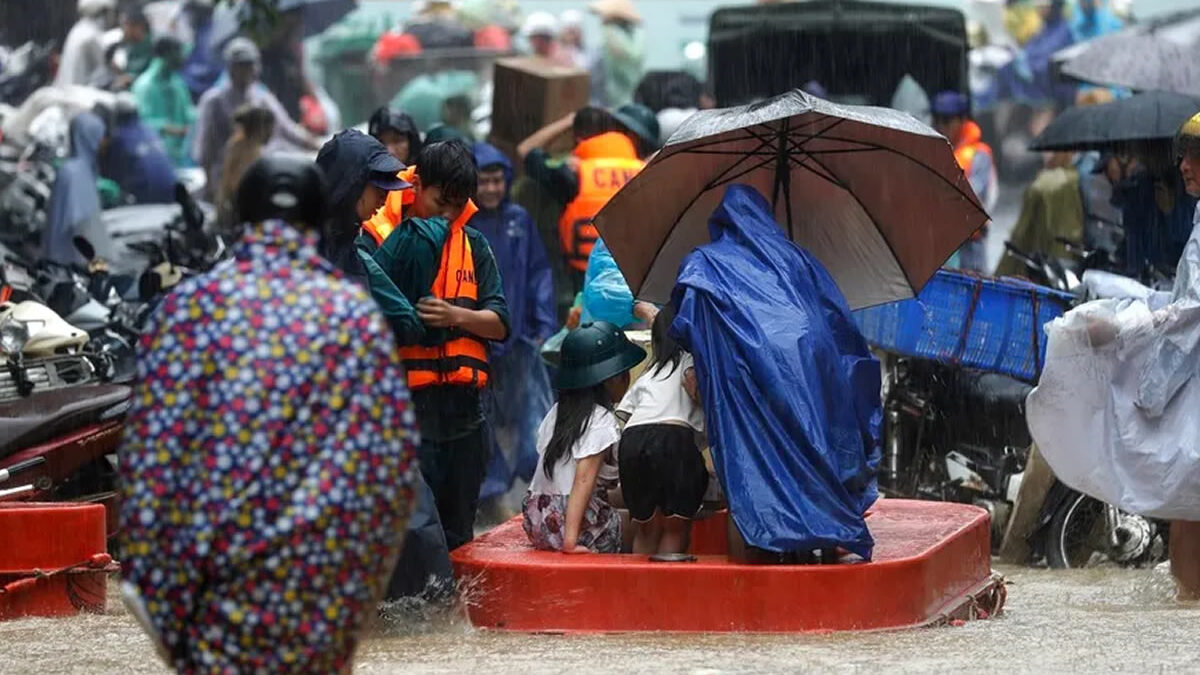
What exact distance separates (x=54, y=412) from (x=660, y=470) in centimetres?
294

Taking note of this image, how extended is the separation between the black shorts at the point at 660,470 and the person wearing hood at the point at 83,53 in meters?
13.8

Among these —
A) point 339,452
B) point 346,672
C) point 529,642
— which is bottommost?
point 529,642

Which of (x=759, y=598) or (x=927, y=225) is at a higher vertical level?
(x=927, y=225)

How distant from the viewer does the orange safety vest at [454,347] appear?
831 centimetres

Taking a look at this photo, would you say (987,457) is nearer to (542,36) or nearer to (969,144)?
(969,144)

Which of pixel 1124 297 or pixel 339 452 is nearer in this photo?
pixel 339 452

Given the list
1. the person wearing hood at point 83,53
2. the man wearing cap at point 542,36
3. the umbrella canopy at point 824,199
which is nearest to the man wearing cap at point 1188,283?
the umbrella canopy at point 824,199

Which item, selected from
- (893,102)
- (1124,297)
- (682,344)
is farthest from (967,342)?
(893,102)

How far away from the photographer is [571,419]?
335 inches

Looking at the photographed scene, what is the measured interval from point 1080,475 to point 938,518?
1.85ft

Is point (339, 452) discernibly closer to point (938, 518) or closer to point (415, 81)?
point (938, 518)

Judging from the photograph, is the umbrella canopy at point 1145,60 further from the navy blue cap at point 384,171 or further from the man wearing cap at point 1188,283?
the navy blue cap at point 384,171

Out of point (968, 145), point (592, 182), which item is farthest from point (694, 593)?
point (968, 145)

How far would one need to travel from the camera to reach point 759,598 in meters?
7.96
